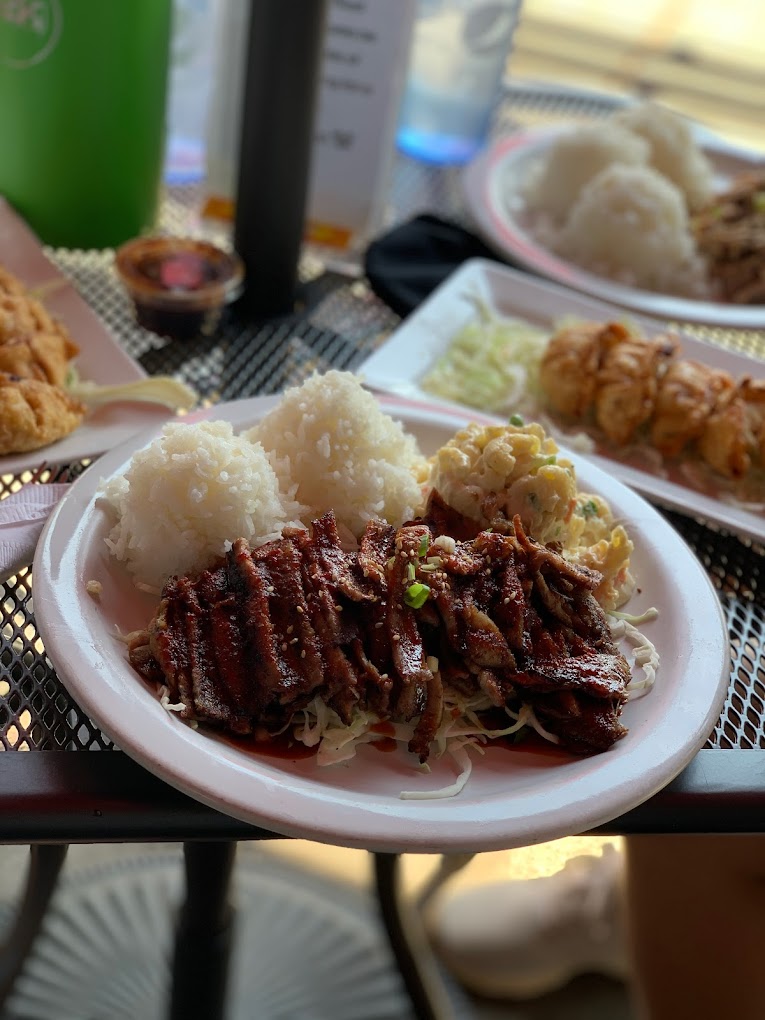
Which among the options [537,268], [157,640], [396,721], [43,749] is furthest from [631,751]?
[537,268]

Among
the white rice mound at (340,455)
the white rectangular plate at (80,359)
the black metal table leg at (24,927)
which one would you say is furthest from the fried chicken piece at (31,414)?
the black metal table leg at (24,927)

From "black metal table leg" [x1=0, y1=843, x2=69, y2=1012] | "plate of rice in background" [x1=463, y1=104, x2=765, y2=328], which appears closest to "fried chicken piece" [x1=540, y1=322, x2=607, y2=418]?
"plate of rice in background" [x1=463, y1=104, x2=765, y2=328]

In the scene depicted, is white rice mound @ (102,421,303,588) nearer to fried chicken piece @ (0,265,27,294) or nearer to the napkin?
the napkin

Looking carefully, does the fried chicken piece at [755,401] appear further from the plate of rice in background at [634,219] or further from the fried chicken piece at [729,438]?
the plate of rice in background at [634,219]

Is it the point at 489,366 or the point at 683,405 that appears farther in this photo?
the point at 489,366

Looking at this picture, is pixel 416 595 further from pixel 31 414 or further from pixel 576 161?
pixel 576 161

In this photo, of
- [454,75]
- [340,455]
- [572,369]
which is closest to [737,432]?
[572,369]
